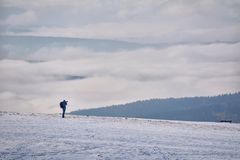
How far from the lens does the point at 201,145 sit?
87.6ft

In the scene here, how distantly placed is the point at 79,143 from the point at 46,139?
90.5 inches

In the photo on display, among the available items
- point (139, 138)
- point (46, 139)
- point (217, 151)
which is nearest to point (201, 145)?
point (217, 151)

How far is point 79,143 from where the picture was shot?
904 inches

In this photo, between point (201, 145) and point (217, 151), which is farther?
point (201, 145)

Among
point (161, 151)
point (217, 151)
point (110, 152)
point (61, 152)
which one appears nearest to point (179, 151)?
point (161, 151)

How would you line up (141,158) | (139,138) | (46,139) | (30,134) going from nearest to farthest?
(141,158), (46,139), (30,134), (139,138)

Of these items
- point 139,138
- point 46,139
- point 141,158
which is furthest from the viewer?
point 139,138

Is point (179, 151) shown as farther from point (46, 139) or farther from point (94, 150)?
point (46, 139)

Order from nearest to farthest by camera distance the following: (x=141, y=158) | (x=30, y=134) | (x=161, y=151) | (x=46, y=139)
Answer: (x=141, y=158) < (x=161, y=151) < (x=46, y=139) < (x=30, y=134)

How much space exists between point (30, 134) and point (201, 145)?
38.8 feet

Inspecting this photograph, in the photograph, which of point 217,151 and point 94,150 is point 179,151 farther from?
point 94,150

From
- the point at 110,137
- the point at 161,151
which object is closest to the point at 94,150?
the point at 161,151

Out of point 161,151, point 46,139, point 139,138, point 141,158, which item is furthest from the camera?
point 139,138

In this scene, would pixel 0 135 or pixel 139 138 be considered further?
pixel 139 138
